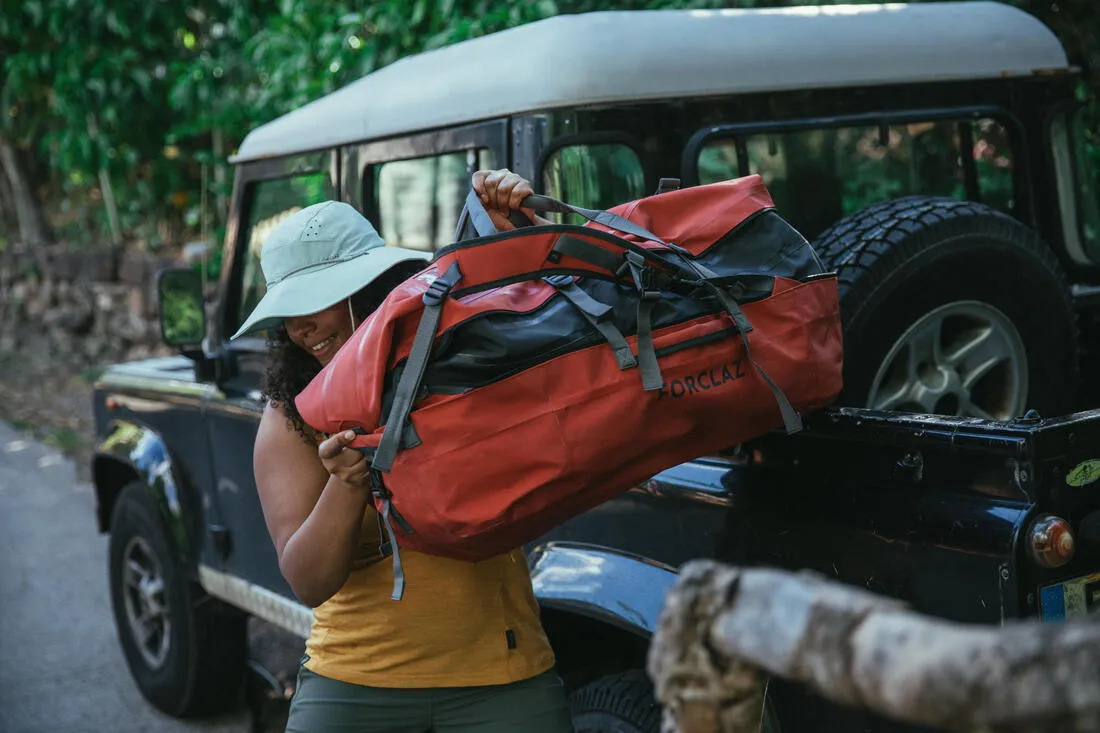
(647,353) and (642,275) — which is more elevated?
(642,275)

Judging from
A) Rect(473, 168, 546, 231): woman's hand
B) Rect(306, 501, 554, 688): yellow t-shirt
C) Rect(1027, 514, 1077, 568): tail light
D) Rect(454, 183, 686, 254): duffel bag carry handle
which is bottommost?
Rect(306, 501, 554, 688): yellow t-shirt

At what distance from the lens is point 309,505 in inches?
85.4

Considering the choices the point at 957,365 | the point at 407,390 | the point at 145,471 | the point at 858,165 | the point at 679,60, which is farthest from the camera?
the point at 145,471

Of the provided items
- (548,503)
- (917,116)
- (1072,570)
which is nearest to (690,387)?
(548,503)

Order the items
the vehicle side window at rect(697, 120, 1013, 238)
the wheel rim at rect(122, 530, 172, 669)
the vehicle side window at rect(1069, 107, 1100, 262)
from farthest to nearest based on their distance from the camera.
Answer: the wheel rim at rect(122, 530, 172, 669) < the vehicle side window at rect(1069, 107, 1100, 262) < the vehicle side window at rect(697, 120, 1013, 238)

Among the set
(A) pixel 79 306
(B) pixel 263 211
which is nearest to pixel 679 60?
(B) pixel 263 211

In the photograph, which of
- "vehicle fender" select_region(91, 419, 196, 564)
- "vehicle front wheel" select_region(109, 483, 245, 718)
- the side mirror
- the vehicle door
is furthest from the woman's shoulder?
"vehicle front wheel" select_region(109, 483, 245, 718)

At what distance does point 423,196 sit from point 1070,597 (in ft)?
6.31

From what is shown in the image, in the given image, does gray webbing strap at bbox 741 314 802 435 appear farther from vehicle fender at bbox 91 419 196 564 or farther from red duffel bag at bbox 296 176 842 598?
vehicle fender at bbox 91 419 196 564

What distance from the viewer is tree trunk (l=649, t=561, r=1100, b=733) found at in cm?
79

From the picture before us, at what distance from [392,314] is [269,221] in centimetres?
219

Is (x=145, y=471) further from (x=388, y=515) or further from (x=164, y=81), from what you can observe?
(x=164, y=81)

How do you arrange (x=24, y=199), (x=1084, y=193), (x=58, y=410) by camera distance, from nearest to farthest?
(x=1084, y=193)
(x=58, y=410)
(x=24, y=199)

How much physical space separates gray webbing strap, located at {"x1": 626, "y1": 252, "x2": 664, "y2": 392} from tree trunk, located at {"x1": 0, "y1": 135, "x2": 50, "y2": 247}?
1312cm
